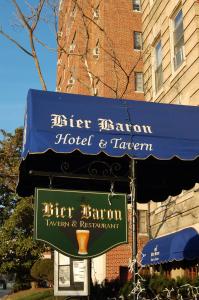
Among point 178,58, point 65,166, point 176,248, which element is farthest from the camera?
point 178,58

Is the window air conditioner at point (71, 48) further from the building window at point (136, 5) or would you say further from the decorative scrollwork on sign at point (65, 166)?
the decorative scrollwork on sign at point (65, 166)

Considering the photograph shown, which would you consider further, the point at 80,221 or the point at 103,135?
the point at 103,135

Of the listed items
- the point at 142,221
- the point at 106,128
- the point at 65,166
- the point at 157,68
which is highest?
the point at 157,68

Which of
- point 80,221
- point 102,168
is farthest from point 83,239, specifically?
point 102,168

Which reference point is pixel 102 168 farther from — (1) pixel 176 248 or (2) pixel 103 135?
(1) pixel 176 248

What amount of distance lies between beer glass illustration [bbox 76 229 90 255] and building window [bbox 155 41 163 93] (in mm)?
12196

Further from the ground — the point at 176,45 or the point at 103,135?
the point at 176,45

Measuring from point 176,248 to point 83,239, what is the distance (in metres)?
7.02

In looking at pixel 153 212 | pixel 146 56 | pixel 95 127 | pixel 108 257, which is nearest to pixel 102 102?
pixel 95 127

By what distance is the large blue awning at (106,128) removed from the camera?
21.2 feet

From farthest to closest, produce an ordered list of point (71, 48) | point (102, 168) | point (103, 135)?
point (71, 48)
point (102, 168)
point (103, 135)

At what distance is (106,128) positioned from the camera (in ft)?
22.2

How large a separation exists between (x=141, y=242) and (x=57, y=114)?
19826 millimetres

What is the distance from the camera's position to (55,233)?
622 centimetres
